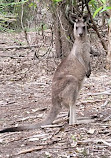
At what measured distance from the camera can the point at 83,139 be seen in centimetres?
375

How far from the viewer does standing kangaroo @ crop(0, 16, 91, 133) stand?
447 centimetres

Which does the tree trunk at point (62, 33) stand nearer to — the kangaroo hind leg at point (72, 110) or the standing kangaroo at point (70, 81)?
the standing kangaroo at point (70, 81)

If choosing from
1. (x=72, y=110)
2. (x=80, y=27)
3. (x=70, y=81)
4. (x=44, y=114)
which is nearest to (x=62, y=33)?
(x=80, y=27)

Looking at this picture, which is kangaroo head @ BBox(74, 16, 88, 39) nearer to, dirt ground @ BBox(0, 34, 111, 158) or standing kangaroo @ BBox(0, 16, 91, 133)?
standing kangaroo @ BBox(0, 16, 91, 133)

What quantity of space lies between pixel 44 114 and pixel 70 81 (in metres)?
0.93

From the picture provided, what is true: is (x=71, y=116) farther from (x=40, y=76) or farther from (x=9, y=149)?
(x=40, y=76)

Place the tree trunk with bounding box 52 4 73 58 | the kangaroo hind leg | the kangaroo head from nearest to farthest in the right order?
the kangaroo hind leg
the kangaroo head
the tree trunk with bounding box 52 4 73 58

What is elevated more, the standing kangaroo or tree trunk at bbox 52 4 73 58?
tree trunk at bbox 52 4 73 58

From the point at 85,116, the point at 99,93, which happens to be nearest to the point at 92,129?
the point at 85,116

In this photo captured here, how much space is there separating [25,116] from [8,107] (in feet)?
2.16

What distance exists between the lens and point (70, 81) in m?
4.58

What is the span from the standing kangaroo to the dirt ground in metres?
0.18

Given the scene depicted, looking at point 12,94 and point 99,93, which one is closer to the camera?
point 99,93

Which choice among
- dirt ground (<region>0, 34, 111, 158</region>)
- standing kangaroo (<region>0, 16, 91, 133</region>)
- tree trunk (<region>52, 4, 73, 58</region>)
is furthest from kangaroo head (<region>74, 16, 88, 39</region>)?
tree trunk (<region>52, 4, 73, 58</region>)
